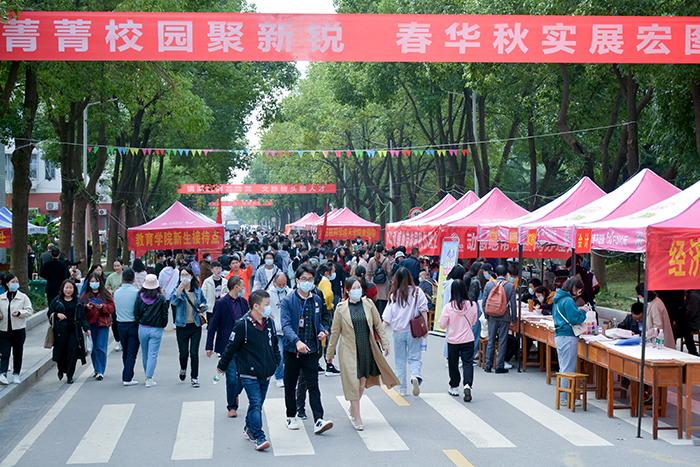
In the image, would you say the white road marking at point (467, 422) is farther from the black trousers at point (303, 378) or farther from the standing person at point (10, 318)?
the standing person at point (10, 318)

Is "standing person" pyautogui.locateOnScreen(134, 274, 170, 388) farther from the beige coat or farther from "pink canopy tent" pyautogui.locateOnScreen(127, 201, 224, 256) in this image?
"pink canopy tent" pyautogui.locateOnScreen(127, 201, 224, 256)

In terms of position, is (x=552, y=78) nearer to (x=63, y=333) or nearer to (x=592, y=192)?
(x=592, y=192)

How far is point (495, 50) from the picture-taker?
1344 cm

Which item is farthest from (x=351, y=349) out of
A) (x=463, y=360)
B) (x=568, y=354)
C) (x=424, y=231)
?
(x=424, y=231)

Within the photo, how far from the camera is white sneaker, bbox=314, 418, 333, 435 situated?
10.3 m

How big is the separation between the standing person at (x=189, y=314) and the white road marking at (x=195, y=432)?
1.37 m

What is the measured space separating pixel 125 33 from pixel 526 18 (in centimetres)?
552

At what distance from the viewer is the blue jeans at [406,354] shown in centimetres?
1274

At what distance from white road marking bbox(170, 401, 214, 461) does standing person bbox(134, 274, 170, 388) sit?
5.08ft

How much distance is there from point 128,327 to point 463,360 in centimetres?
491

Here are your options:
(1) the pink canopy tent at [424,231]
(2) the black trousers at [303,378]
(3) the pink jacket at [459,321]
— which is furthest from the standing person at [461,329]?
(1) the pink canopy tent at [424,231]

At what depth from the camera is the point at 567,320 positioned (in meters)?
12.3

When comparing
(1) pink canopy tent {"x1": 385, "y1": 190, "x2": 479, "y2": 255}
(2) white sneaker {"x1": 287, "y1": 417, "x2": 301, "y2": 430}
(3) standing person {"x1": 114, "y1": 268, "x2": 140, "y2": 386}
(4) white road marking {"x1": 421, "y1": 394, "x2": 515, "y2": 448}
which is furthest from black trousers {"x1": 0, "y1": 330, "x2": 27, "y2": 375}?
(1) pink canopy tent {"x1": 385, "y1": 190, "x2": 479, "y2": 255}

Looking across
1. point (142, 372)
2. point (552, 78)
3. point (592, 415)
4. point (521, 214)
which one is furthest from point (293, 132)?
point (592, 415)
